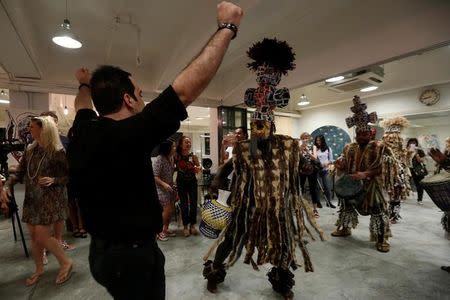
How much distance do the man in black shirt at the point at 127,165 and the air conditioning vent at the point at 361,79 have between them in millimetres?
4404

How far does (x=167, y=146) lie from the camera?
344 cm

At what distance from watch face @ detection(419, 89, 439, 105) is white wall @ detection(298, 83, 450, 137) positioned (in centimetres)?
8

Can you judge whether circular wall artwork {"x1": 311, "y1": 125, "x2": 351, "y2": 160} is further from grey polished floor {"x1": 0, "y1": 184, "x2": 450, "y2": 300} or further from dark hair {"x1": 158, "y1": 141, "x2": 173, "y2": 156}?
dark hair {"x1": 158, "y1": 141, "x2": 173, "y2": 156}

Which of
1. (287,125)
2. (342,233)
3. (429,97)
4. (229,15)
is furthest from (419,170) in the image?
(229,15)

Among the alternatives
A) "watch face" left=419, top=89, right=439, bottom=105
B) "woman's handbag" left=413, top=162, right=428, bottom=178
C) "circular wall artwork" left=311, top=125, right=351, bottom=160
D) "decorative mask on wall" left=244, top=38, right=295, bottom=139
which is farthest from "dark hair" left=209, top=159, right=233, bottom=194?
"watch face" left=419, top=89, right=439, bottom=105

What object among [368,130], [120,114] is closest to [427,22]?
[368,130]

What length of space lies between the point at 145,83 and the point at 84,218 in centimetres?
559

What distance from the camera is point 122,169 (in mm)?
828

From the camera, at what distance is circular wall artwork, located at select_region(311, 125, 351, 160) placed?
24.2 feet

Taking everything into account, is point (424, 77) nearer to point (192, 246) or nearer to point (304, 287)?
point (304, 287)

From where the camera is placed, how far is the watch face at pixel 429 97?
5793 mm

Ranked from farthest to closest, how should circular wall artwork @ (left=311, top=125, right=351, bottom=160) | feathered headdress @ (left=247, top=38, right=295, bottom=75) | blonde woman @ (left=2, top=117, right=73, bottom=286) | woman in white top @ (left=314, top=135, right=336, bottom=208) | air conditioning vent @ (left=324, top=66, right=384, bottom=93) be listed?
circular wall artwork @ (left=311, top=125, right=351, bottom=160) → woman in white top @ (left=314, top=135, right=336, bottom=208) → air conditioning vent @ (left=324, top=66, right=384, bottom=93) → blonde woman @ (left=2, top=117, right=73, bottom=286) → feathered headdress @ (left=247, top=38, right=295, bottom=75)

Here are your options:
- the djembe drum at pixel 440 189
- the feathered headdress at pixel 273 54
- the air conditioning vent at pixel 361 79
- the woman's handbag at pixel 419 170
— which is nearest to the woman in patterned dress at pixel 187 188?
the feathered headdress at pixel 273 54

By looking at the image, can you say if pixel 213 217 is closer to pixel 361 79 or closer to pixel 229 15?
pixel 229 15
